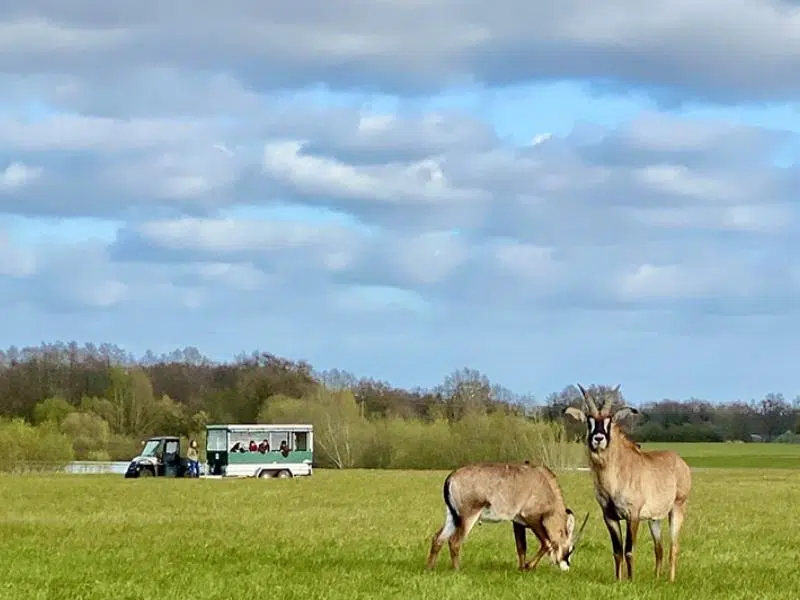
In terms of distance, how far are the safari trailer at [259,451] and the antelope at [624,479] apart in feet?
132

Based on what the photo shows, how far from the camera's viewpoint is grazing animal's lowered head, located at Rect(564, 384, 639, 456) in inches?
650

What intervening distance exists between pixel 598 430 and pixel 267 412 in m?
71.5

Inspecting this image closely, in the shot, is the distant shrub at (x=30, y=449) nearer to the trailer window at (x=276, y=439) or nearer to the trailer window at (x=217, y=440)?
the trailer window at (x=217, y=440)

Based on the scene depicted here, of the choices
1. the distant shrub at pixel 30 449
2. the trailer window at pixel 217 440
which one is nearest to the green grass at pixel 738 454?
the distant shrub at pixel 30 449

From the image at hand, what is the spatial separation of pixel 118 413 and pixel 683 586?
82.7 metres

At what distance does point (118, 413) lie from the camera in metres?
95.6

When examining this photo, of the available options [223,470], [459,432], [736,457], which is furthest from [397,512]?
[736,457]

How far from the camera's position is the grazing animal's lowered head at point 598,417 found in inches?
650

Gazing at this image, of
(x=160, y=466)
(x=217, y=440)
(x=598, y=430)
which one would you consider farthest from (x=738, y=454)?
(x=598, y=430)

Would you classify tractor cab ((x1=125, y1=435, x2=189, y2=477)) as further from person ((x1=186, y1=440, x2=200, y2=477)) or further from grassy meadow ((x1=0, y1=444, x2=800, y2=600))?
grassy meadow ((x1=0, y1=444, x2=800, y2=600))

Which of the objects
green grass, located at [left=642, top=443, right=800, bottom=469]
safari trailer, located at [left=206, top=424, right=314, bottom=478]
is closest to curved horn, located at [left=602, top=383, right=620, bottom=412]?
safari trailer, located at [left=206, top=424, right=314, bottom=478]

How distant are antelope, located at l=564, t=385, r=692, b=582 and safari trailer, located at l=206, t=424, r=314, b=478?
40.2 m

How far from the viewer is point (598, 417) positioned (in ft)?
54.1

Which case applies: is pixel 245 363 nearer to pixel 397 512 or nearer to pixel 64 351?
pixel 64 351
